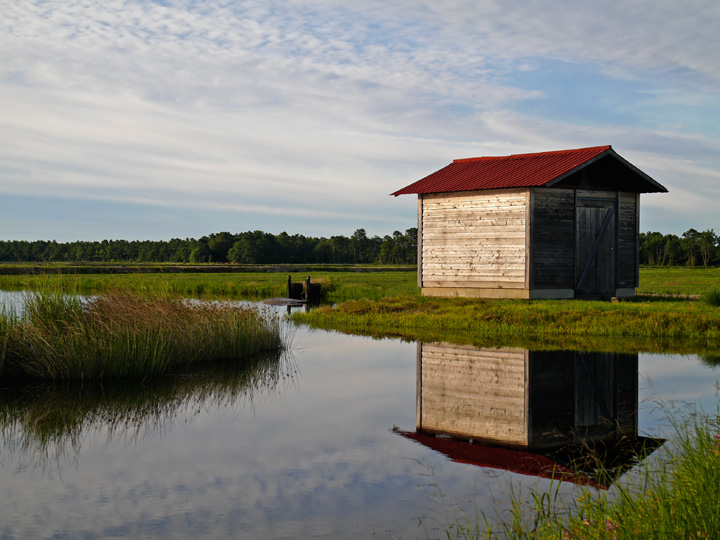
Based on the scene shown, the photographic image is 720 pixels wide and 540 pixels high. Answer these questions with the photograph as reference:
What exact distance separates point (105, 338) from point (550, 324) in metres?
12.8

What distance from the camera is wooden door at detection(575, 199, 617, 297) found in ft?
84.3

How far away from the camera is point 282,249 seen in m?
141

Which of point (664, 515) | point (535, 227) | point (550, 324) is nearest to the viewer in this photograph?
point (664, 515)

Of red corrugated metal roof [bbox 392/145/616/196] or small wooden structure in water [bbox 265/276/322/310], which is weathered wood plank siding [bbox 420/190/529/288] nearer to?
red corrugated metal roof [bbox 392/145/616/196]

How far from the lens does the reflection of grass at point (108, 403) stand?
936 centimetres

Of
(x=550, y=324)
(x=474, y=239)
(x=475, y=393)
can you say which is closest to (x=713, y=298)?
(x=550, y=324)

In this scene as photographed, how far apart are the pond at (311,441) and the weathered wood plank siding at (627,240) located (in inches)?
478

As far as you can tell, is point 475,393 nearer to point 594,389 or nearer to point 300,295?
point 594,389

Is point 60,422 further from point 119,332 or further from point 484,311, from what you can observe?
point 484,311

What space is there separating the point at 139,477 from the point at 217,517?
63.3 inches

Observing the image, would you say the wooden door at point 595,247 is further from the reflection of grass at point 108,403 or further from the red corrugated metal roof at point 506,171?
the reflection of grass at point 108,403

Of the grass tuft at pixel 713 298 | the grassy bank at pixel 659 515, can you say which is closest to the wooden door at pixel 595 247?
the grass tuft at pixel 713 298

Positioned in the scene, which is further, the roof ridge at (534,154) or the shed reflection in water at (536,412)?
the roof ridge at (534,154)

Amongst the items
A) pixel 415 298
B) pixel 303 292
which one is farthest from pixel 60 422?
pixel 303 292
